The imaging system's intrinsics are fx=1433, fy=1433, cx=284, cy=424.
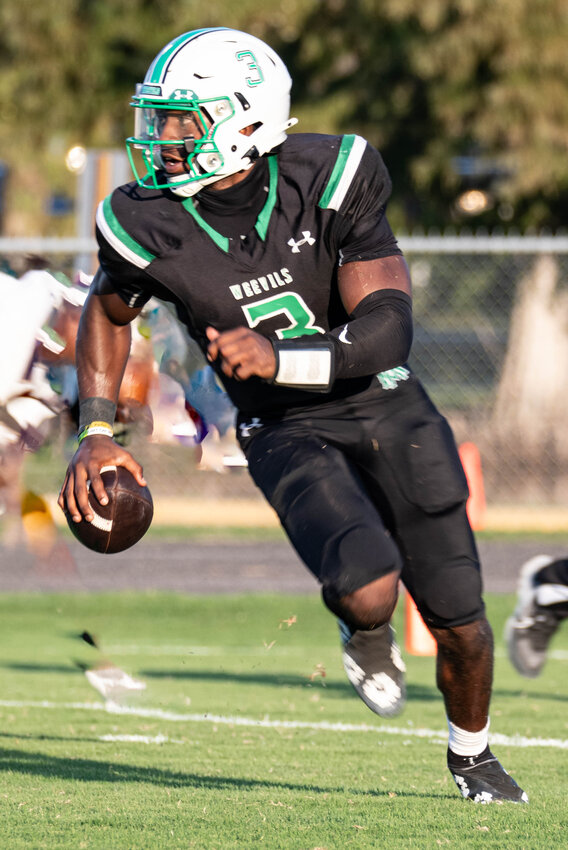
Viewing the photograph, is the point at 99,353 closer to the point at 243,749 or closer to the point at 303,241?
the point at 303,241

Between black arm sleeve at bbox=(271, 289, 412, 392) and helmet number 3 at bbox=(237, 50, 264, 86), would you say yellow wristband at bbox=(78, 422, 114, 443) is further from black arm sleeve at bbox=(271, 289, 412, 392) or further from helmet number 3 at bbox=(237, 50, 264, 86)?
helmet number 3 at bbox=(237, 50, 264, 86)

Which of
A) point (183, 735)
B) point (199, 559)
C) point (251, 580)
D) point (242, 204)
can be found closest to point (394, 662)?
point (242, 204)

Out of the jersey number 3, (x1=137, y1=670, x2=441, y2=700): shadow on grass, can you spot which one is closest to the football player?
the jersey number 3

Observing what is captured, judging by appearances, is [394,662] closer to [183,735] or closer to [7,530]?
[183,735]

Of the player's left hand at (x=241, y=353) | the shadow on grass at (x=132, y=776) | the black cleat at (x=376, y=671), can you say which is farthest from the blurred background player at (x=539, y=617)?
the player's left hand at (x=241, y=353)

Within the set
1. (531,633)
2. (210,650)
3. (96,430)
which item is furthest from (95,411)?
(210,650)

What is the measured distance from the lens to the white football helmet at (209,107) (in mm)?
4398

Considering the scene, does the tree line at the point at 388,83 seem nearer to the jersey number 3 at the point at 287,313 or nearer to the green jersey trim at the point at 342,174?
the green jersey trim at the point at 342,174

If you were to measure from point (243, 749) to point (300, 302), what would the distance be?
2.11 meters

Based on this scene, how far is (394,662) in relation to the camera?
14.1 feet

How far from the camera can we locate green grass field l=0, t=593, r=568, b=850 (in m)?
4.07

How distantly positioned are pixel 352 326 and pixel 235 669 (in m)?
4.66

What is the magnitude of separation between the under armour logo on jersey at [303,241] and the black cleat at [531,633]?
3003 mm

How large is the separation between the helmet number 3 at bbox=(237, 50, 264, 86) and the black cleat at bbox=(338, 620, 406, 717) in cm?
172
